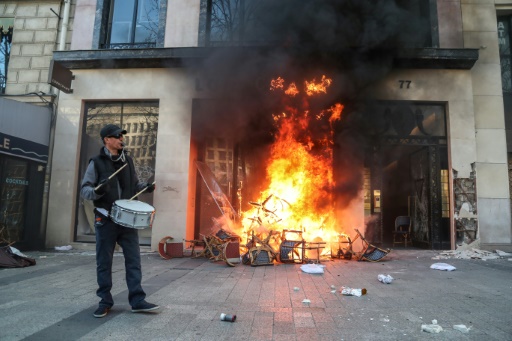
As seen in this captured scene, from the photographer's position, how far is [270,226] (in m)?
9.08

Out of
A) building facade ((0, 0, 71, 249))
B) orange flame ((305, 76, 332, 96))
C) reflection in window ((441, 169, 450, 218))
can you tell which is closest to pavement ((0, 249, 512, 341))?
reflection in window ((441, 169, 450, 218))

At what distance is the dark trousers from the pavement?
0.23 m

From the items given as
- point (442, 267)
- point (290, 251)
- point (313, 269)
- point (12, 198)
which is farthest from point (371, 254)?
point (12, 198)

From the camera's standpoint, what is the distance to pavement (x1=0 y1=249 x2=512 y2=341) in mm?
3330

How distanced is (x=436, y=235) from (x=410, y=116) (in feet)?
11.4

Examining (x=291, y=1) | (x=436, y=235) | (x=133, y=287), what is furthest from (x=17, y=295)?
(x=436, y=235)

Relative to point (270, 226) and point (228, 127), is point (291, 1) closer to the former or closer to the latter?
point (228, 127)

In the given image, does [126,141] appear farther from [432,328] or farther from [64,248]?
[432,328]

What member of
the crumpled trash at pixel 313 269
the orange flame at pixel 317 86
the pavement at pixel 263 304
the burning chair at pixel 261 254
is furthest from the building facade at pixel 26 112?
Answer: the crumpled trash at pixel 313 269

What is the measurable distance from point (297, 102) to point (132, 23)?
5.89 m

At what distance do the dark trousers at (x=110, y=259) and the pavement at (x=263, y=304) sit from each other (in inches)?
8.9

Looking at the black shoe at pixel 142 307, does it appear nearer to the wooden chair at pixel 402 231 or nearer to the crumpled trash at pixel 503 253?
the crumpled trash at pixel 503 253

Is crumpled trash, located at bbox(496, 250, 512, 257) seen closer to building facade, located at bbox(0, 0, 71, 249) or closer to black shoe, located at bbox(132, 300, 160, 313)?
black shoe, located at bbox(132, 300, 160, 313)

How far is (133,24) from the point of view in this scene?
10.9m
